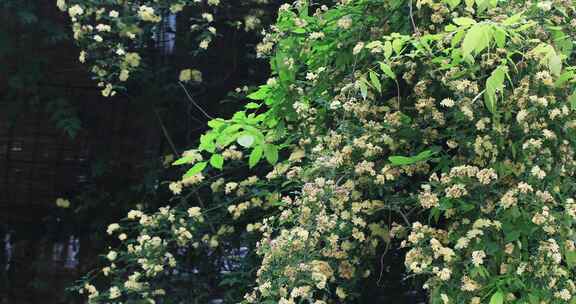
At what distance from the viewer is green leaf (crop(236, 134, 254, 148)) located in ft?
6.29

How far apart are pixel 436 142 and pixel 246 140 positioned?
0.50 m

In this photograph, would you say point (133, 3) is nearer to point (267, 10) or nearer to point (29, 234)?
point (267, 10)

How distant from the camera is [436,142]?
2.05m

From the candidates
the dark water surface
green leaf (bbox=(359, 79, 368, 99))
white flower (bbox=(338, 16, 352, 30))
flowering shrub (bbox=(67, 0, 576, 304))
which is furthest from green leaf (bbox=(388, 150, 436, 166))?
the dark water surface

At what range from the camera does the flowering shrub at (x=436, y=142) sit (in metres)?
1.68

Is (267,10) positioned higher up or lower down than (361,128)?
higher up

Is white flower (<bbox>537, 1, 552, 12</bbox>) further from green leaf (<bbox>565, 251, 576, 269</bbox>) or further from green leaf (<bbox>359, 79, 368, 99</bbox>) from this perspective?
green leaf (<bbox>565, 251, 576, 269</bbox>)

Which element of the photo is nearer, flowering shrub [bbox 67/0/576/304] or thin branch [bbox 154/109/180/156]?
flowering shrub [bbox 67/0/576/304]

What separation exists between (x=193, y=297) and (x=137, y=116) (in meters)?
1.04

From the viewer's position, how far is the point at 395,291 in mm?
3002

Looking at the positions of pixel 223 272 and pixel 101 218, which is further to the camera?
pixel 101 218

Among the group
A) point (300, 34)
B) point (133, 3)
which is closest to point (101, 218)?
point (133, 3)

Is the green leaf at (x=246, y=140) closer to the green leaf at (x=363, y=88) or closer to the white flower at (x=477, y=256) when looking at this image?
the green leaf at (x=363, y=88)

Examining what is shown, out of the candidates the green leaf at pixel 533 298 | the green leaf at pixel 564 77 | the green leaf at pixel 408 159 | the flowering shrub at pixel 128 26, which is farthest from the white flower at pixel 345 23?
the flowering shrub at pixel 128 26
